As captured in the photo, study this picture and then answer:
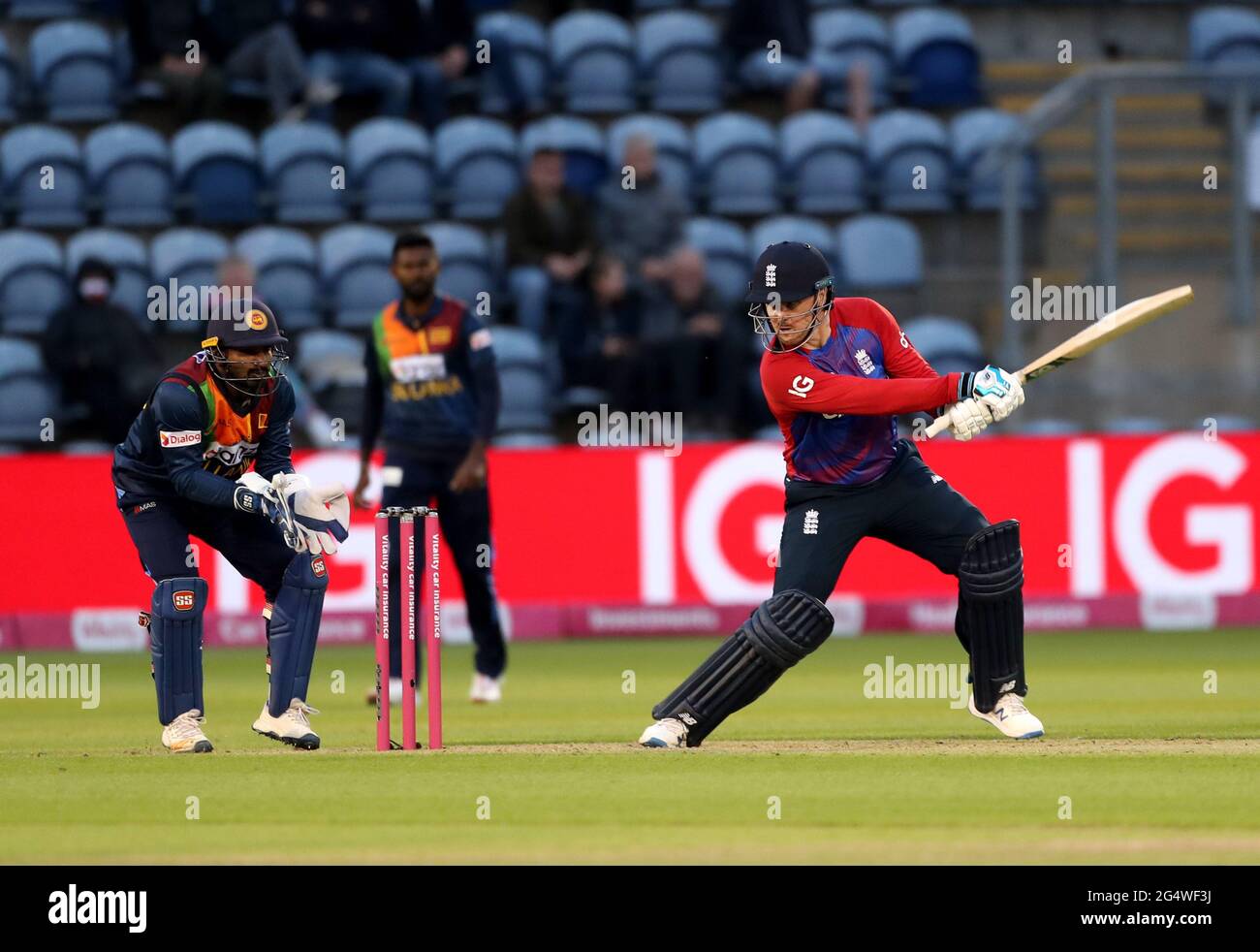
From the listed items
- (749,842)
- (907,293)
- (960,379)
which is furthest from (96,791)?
(907,293)

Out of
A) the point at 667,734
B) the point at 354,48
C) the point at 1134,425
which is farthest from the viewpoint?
the point at 354,48

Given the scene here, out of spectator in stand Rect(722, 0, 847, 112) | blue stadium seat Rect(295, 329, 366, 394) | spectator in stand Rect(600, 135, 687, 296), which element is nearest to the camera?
blue stadium seat Rect(295, 329, 366, 394)

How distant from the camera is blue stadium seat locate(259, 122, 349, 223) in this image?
58.9ft

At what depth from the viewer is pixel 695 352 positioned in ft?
52.0

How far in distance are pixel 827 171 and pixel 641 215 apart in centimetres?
229

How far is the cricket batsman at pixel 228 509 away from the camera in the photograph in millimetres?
8586

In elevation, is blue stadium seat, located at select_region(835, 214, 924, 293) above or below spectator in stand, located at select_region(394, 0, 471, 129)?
below

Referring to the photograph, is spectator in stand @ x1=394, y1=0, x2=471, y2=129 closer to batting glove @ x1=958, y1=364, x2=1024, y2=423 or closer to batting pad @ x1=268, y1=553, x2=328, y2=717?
batting pad @ x1=268, y1=553, x2=328, y2=717

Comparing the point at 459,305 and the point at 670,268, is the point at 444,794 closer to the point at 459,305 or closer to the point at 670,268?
the point at 459,305

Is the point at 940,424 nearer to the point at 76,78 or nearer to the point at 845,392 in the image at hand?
the point at 845,392

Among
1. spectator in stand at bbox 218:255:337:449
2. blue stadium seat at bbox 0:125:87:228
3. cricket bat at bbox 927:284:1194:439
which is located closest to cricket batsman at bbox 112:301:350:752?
cricket bat at bbox 927:284:1194:439

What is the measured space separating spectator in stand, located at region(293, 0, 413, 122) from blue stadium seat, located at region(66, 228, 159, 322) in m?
2.17
